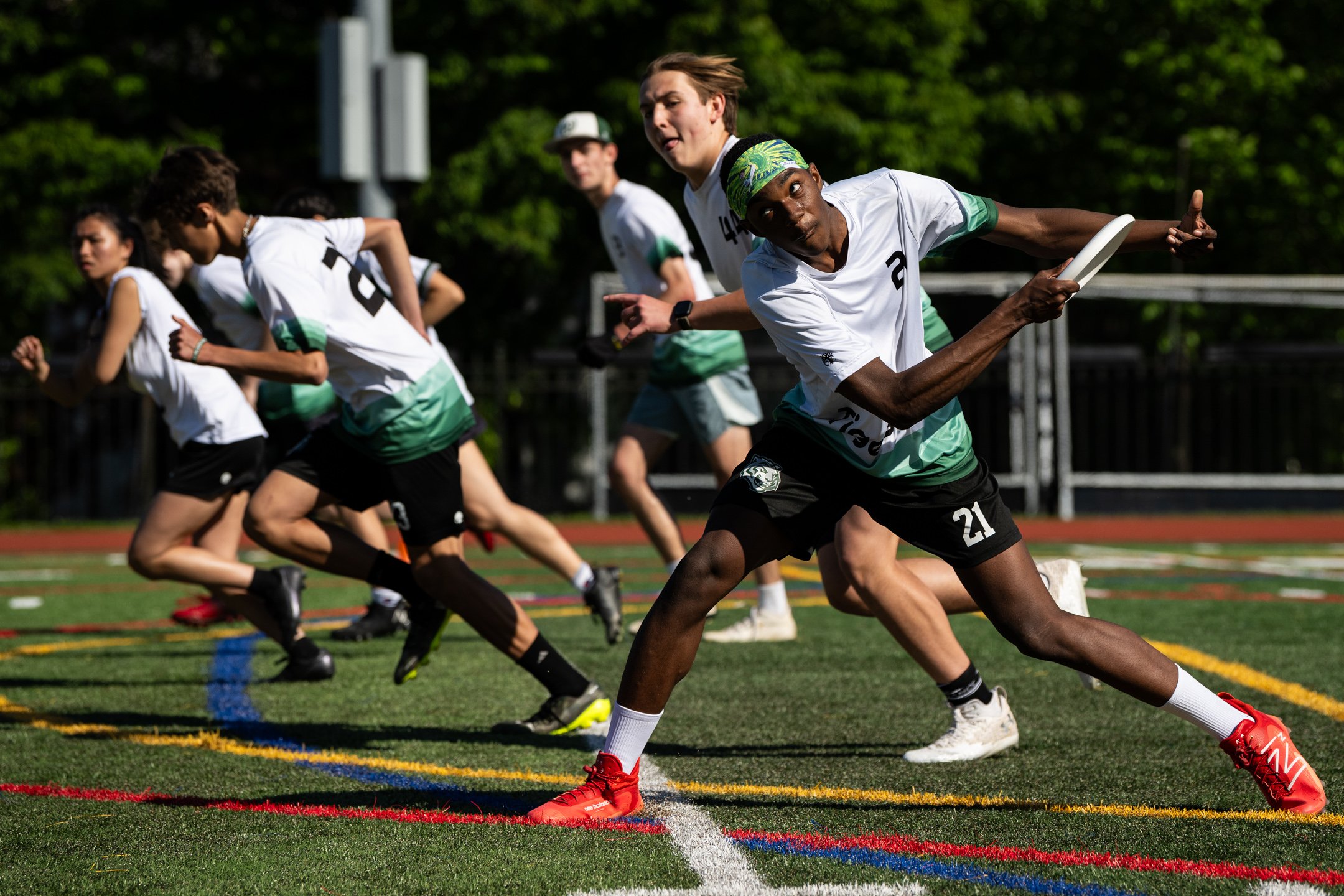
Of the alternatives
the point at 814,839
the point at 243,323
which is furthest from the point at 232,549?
the point at 814,839

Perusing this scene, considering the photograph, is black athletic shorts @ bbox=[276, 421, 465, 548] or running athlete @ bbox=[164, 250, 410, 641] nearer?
black athletic shorts @ bbox=[276, 421, 465, 548]

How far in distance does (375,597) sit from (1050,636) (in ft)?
16.6

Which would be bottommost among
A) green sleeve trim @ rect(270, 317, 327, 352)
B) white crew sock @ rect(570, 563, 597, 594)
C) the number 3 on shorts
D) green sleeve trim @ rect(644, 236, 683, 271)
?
white crew sock @ rect(570, 563, 597, 594)

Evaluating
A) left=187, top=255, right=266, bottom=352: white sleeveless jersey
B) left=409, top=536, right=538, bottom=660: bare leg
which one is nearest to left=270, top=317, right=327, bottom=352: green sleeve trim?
left=409, top=536, right=538, bottom=660: bare leg

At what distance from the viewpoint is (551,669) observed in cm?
549

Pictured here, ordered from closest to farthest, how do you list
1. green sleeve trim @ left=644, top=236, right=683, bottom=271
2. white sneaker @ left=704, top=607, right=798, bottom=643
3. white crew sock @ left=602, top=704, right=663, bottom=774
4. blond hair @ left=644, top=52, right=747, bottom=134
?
white crew sock @ left=602, top=704, right=663, bottom=774 < blond hair @ left=644, top=52, right=747, bottom=134 < green sleeve trim @ left=644, top=236, right=683, bottom=271 < white sneaker @ left=704, top=607, right=798, bottom=643

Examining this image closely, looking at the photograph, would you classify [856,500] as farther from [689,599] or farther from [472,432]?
[472,432]

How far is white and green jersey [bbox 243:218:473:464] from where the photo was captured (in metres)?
5.34

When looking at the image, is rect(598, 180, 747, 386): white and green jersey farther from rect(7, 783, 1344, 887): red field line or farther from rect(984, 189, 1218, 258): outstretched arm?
rect(7, 783, 1344, 887): red field line

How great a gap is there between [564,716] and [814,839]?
1.72 metres

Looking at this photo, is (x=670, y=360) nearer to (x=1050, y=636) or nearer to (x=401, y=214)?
(x=1050, y=636)

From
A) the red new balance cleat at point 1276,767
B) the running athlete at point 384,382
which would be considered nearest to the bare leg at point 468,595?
the running athlete at point 384,382

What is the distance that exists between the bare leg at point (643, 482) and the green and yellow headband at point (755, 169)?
4153mm

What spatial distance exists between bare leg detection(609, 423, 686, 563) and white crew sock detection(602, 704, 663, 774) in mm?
3906
